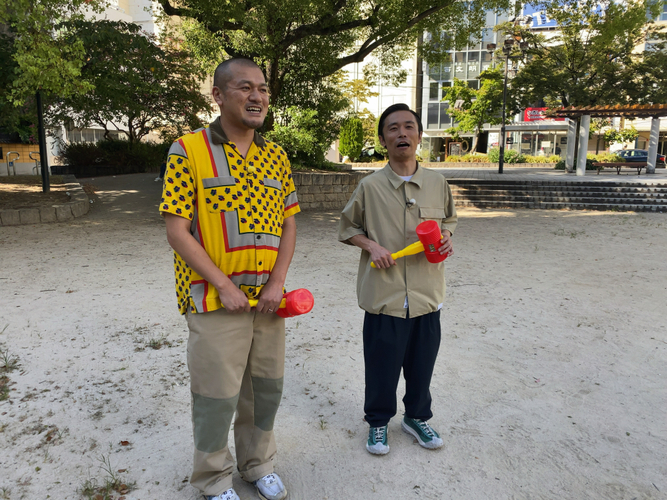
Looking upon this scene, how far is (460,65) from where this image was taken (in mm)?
41906

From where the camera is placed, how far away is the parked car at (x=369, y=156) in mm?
34575

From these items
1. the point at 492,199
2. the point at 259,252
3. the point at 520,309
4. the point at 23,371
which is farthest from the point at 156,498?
the point at 492,199

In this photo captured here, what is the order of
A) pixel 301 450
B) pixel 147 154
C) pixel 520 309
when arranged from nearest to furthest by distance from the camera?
pixel 301 450 → pixel 520 309 → pixel 147 154

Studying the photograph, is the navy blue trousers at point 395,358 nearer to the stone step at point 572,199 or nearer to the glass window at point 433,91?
the stone step at point 572,199

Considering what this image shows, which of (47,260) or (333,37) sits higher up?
(333,37)

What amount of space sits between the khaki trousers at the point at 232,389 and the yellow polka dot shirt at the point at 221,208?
0.42 feet

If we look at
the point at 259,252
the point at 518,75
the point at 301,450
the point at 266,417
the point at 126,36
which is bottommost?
the point at 301,450

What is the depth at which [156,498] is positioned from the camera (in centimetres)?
240

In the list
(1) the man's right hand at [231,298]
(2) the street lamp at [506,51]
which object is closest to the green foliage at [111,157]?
(2) the street lamp at [506,51]

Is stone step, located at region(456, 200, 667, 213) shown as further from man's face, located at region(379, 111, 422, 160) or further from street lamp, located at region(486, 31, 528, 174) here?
man's face, located at region(379, 111, 422, 160)

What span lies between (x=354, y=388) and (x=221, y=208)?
1967mm

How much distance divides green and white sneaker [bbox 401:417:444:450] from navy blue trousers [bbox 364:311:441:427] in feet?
0.20

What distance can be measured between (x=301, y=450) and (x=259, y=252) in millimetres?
1281

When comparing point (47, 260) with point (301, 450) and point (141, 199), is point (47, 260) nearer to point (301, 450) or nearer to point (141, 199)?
point (301, 450)
